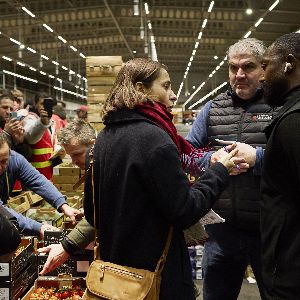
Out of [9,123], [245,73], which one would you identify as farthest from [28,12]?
[245,73]

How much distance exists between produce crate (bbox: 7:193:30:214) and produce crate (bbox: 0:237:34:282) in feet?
2.67

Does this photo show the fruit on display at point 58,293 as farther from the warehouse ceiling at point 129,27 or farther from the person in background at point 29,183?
the warehouse ceiling at point 129,27

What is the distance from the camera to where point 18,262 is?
2.56 m

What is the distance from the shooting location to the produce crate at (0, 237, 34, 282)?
2.43 metres

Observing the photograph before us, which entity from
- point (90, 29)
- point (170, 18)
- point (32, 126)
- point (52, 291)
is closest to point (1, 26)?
point (90, 29)

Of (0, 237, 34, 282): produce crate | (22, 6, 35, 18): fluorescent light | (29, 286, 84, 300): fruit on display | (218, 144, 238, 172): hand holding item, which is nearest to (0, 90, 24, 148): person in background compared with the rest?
(0, 237, 34, 282): produce crate

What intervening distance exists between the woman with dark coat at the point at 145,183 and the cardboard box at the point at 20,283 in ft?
3.05

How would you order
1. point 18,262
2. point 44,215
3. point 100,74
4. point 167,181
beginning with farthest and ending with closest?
point 100,74 < point 44,215 < point 18,262 < point 167,181

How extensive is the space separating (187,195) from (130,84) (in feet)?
1.56

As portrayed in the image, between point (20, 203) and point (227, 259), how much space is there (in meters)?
2.18

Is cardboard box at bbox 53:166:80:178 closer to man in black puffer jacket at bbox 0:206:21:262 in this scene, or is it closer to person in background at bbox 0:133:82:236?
person in background at bbox 0:133:82:236

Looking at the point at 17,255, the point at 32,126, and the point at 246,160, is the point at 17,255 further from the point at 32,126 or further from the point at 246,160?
the point at 32,126

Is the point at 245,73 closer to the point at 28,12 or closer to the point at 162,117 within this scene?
the point at 162,117

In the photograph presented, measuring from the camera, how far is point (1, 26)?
52.6 ft
